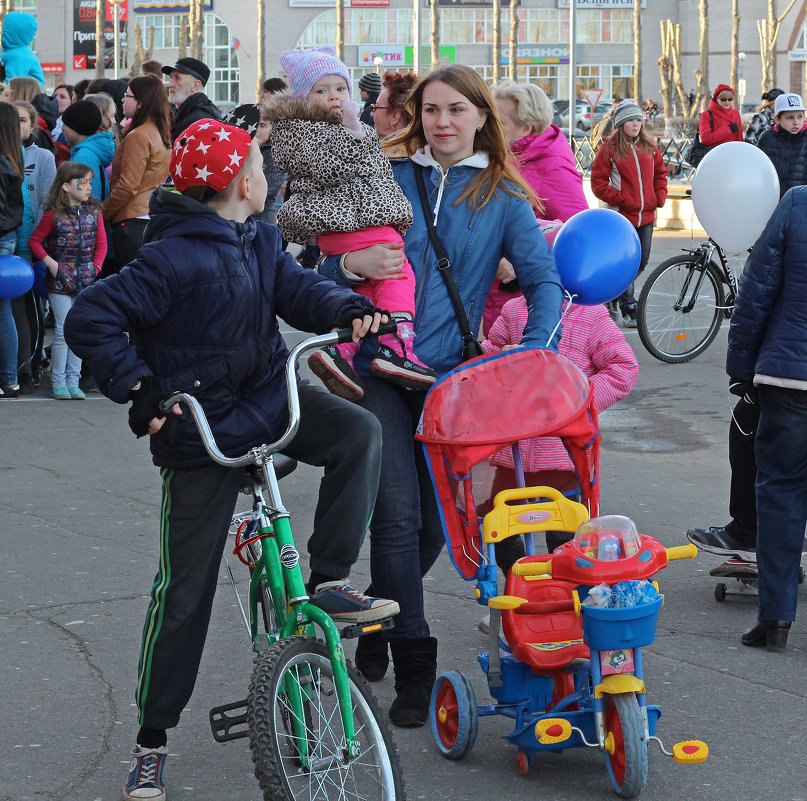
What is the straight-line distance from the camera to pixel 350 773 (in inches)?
133

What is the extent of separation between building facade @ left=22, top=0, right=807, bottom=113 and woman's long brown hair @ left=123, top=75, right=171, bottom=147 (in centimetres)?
7605

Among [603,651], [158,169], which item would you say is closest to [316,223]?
[603,651]

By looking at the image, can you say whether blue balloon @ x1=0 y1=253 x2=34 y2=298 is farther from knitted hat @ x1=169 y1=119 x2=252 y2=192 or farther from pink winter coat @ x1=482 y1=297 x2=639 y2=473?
knitted hat @ x1=169 y1=119 x2=252 y2=192

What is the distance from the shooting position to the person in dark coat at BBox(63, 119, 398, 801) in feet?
11.8

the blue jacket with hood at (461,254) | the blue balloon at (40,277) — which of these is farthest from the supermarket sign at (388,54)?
the blue jacket with hood at (461,254)

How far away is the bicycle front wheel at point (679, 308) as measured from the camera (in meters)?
11.5

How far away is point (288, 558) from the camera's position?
3447 mm

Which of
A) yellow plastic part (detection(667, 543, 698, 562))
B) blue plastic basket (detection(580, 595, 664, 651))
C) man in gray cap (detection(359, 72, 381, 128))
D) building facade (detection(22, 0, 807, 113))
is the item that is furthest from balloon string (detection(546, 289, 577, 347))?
building facade (detection(22, 0, 807, 113))

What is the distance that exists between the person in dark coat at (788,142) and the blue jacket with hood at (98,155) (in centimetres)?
578

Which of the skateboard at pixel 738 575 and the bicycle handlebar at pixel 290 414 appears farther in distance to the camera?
the skateboard at pixel 738 575

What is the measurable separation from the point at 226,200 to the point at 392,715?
176 cm

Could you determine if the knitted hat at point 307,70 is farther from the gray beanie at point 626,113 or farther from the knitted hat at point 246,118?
the gray beanie at point 626,113

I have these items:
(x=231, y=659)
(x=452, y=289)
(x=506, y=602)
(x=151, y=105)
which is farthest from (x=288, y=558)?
(x=151, y=105)

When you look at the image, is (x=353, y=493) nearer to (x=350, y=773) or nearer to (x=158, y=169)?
(x=350, y=773)
